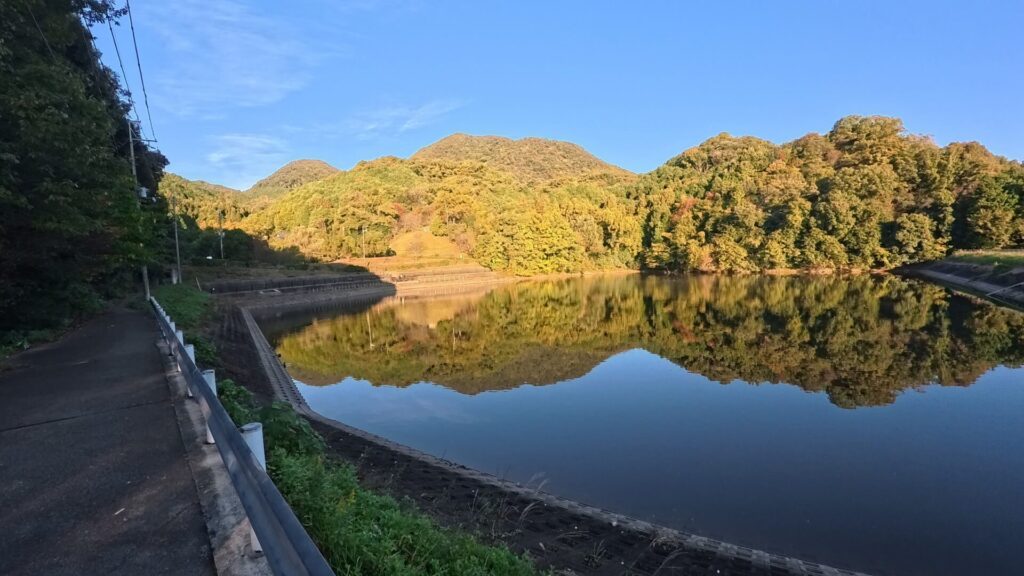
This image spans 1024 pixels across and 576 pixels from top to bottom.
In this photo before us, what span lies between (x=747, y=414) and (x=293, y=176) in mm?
185290

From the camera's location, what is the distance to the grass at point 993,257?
3142 centimetres

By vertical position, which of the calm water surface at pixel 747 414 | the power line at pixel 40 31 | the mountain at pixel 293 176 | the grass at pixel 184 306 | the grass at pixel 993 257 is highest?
the mountain at pixel 293 176

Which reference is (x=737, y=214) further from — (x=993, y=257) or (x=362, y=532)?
(x=362, y=532)

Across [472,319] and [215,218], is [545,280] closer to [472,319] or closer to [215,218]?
[472,319]

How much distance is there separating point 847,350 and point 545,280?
4229 cm

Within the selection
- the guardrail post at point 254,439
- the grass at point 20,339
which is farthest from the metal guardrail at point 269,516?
the grass at point 20,339

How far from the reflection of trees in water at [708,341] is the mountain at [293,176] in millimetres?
146491

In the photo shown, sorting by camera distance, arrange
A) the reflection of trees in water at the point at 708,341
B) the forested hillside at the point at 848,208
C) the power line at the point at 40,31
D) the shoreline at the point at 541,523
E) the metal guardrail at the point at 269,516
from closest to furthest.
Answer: the metal guardrail at the point at 269,516
the shoreline at the point at 541,523
the power line at the point at 40,31
the reflection of trees in water at the point at 708,341
the forested hillside at the point at 848,208

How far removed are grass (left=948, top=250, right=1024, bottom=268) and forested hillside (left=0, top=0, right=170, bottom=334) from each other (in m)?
44.2

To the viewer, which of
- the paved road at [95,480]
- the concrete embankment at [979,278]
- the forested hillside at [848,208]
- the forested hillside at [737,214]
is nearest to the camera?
the paved road at [95,480]

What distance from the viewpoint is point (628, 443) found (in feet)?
32.2

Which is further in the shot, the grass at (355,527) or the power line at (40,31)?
the power line at (40,31)

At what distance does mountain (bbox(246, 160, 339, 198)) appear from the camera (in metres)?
160

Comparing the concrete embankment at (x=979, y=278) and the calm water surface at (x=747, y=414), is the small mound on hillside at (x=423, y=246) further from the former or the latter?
the concrete embankment at (x=979, y=278)
